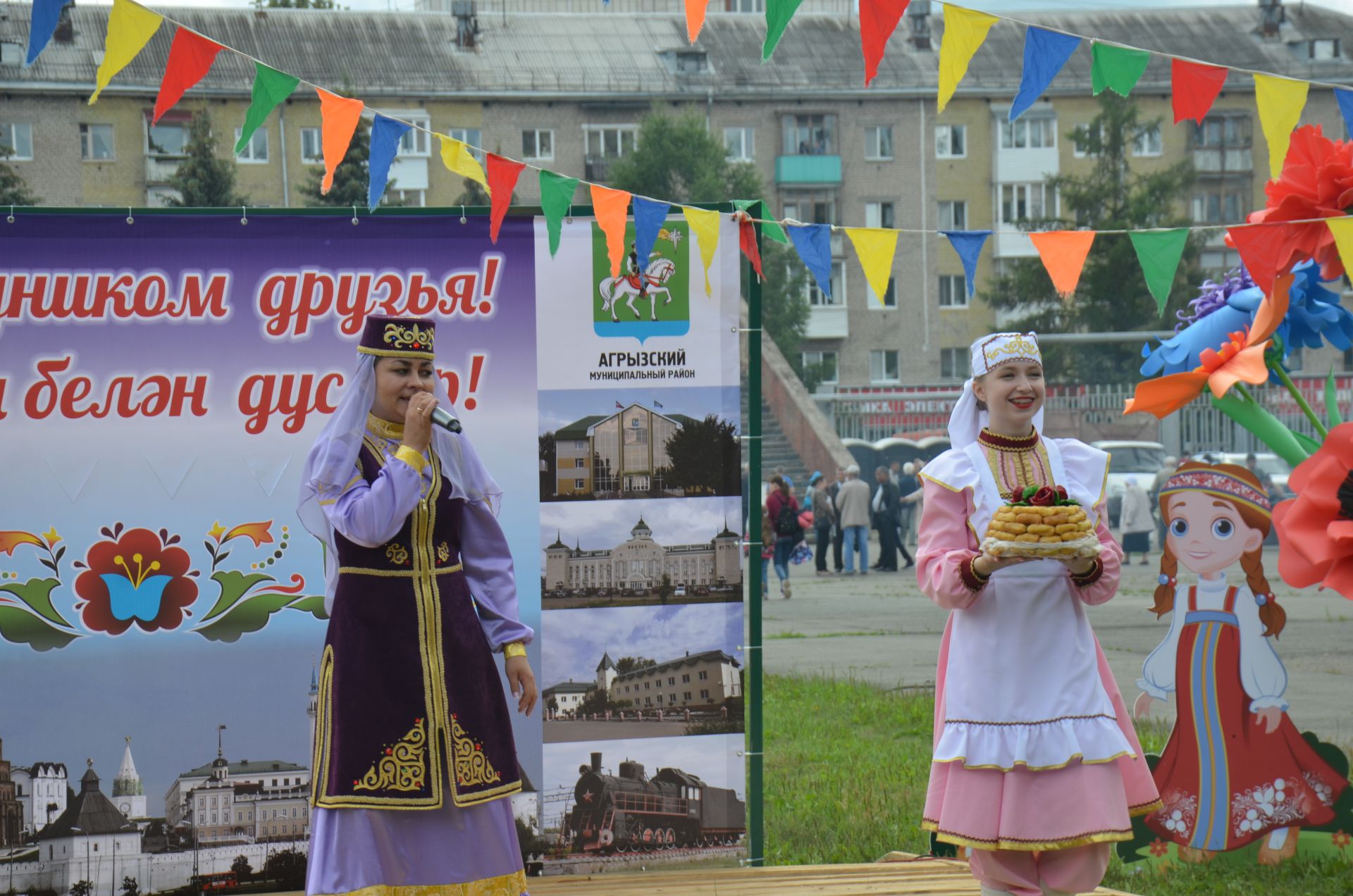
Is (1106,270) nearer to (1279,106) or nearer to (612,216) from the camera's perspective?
(1279,106)

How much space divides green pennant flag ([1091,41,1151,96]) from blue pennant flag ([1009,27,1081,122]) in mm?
125

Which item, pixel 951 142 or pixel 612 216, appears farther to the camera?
pixel 951 142

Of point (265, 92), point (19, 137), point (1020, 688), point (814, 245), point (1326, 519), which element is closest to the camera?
point (1326, 519)

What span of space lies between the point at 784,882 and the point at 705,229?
7.93 ft

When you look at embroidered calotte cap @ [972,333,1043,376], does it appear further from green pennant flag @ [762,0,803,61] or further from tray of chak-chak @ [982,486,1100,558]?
green pennant flag @ [762,0,803,61]

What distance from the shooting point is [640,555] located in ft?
18.7

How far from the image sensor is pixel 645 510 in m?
5.73

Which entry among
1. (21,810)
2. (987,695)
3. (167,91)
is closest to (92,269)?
(167,91)

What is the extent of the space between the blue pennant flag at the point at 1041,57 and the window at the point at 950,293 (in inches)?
1841

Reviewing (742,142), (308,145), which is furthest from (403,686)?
(742,142)

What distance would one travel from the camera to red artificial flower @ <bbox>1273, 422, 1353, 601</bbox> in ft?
7.77

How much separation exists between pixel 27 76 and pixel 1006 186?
1244 inches

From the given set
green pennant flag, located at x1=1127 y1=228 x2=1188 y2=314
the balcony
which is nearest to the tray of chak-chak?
green pennant flag, located at x1=1127 y1=228 x2=1188 y2=314

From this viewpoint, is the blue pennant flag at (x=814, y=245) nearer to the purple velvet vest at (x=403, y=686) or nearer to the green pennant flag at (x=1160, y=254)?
the green pennant flag at (x=1160, y=254)
